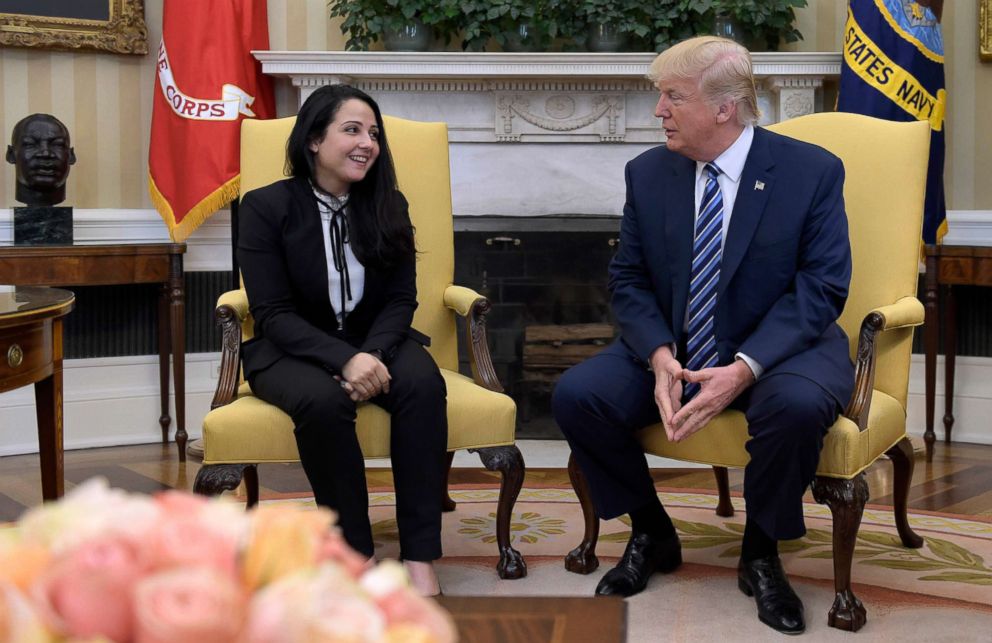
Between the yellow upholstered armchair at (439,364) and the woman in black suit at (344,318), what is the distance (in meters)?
0.05

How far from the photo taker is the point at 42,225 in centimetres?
400

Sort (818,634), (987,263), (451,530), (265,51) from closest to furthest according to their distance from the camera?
(818,634) → (451,530) → (987,263) → (265,51)

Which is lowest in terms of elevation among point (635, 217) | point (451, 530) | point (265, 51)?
point (451, 530)

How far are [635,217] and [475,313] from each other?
19.1 inches

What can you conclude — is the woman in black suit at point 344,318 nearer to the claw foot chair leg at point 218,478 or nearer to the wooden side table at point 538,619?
the claw foot chair leg at point 218,478

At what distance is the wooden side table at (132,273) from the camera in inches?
151

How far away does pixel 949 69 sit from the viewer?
14.9 ft

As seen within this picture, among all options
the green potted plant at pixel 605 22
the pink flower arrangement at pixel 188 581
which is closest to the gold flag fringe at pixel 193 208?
the green potted plant at pixel 605 22

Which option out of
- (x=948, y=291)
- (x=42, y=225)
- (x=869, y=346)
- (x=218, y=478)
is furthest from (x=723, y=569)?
(x=42, y=225)

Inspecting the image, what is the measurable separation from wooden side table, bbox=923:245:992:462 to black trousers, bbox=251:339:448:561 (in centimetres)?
234

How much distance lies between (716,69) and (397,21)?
6.94ft

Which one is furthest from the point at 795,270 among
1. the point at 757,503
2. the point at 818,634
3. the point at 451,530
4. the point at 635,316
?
the point at 451,530

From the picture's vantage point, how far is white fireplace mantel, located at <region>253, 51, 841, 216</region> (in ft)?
14.8

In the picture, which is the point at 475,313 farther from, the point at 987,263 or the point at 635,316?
the point at 987,263
